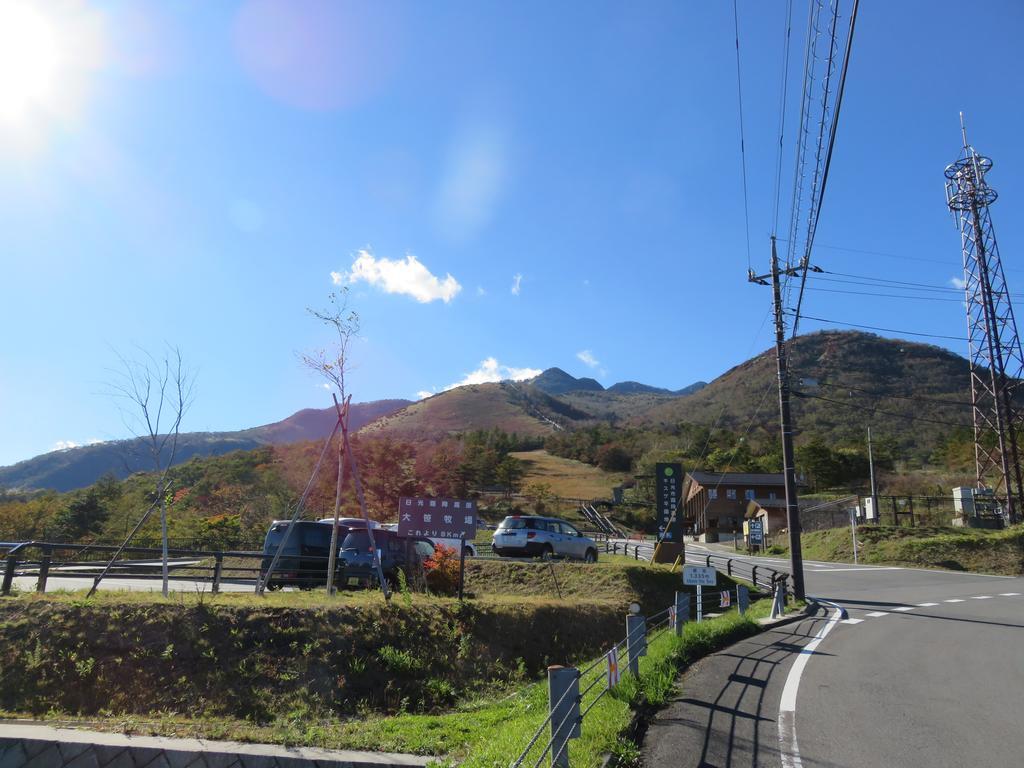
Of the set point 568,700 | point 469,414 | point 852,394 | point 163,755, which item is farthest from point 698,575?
point 469,414

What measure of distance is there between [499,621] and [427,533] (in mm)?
2714

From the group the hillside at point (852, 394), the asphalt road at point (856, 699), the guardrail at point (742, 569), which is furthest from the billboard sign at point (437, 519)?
the hillside at point (852, 394)

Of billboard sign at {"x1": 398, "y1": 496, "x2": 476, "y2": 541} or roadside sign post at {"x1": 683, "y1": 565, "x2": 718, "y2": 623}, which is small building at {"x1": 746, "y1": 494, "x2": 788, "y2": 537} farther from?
billboard sign at {"x1": 398, "y1": 496, "x2": 476, "y2": 541}

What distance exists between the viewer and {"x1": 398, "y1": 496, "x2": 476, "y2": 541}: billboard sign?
557 inches

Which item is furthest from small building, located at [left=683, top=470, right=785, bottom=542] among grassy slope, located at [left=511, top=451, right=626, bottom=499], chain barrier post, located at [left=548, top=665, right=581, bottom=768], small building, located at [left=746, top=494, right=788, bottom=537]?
chain barrier post, located at [left=548, top=665, right=581, bottom=768]

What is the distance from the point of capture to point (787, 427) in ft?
60.8

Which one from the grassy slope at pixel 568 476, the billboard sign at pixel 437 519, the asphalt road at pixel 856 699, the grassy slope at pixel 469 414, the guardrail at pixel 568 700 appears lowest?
the asphalt road at pixel 856 699

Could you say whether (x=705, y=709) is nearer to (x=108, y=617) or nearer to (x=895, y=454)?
(x=108, y=617)

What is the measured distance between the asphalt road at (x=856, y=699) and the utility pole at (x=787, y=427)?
11.0 feet

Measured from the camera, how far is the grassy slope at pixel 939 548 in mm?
30297

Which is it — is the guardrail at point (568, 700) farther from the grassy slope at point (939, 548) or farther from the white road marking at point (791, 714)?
the grassy slope at point (939, 548)

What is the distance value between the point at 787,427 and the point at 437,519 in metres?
10.9

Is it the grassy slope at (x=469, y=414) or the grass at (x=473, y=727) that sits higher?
the grassy slope at (x=469, y=414)

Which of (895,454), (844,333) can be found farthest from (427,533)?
(844,333)
